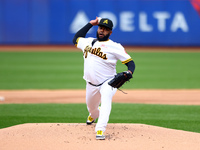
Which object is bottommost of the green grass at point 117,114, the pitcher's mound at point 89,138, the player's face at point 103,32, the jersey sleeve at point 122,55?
the green grass at point 117,114

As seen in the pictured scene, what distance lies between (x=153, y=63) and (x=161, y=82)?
5.49 metres

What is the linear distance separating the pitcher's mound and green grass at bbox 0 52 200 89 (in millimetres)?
7325

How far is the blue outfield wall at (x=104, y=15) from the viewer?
86.0ft

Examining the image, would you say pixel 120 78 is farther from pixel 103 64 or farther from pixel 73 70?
pixel 73 70

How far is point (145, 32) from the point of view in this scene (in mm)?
26516

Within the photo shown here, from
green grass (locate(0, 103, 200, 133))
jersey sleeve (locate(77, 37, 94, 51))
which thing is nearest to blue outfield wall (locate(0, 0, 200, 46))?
green grass (locate(0, 103, 200, 133))

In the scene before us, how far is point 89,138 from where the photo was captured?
5.56 metres

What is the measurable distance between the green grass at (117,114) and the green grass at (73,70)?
410cm

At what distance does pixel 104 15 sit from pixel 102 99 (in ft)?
69.2

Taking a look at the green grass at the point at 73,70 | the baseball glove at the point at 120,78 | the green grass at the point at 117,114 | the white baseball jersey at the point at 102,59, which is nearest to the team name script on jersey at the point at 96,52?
the white baseball jersey at the point at 102,59

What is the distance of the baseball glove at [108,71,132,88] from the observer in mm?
5469

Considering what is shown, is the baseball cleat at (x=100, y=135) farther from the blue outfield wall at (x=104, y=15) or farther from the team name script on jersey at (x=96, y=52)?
the blue outfield wall at (x=104, y=15)

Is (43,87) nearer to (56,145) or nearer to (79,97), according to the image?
(79,97)

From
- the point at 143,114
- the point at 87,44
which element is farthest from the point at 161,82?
the point at 87,44
